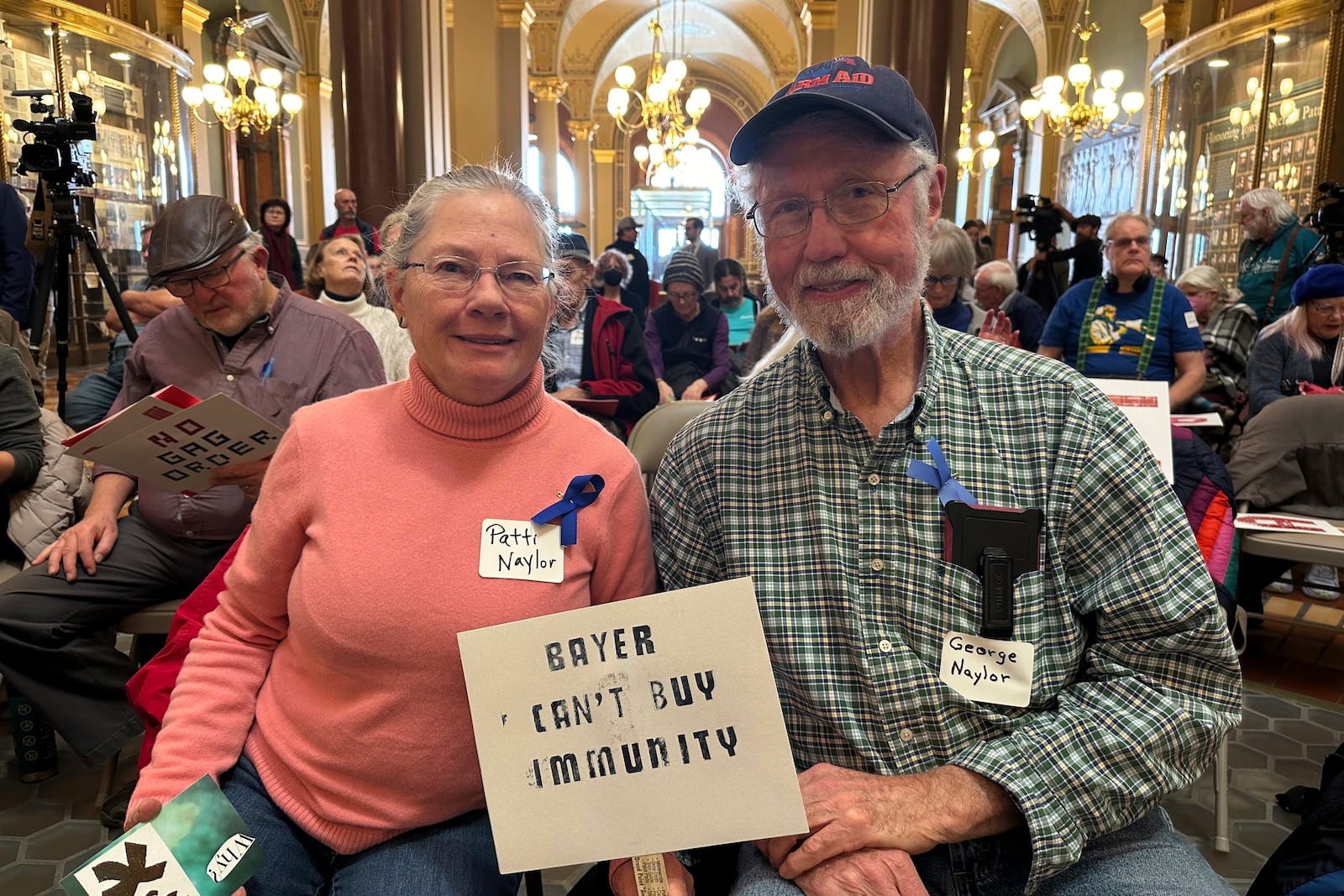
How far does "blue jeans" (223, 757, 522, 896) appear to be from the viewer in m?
1.31

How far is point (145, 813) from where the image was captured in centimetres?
123

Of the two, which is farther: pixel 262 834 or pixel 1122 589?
pixel 262 834

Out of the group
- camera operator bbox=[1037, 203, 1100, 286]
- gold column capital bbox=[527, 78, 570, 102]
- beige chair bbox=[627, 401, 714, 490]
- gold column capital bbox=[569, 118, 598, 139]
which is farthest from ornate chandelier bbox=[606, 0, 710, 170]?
beige chair bbox=[627, 401, 714, 490]

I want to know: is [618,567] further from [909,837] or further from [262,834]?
[262,834]

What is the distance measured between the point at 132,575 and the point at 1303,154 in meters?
10.4

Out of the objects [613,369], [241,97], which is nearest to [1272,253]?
[613,369]

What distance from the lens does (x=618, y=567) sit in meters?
1.41

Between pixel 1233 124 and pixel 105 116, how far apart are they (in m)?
13.1

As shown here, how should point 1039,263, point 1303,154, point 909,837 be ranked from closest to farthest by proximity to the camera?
1. point 909,837
2. point 1039,263
3. point 1303,154

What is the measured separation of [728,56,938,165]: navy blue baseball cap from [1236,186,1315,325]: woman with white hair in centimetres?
593

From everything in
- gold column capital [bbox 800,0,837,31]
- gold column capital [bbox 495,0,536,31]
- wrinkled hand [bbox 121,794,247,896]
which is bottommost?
wrinkled hand [bbox 121,794,247,896]

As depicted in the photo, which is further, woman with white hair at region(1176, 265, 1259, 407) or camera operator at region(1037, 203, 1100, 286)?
camera operator at region(1037, 203, 1100, 286)

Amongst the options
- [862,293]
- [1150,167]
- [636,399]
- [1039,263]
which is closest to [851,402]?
[862,293]

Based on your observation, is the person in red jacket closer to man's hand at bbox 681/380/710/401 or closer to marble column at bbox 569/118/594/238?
man's hand at bbox 681/380/710/401
